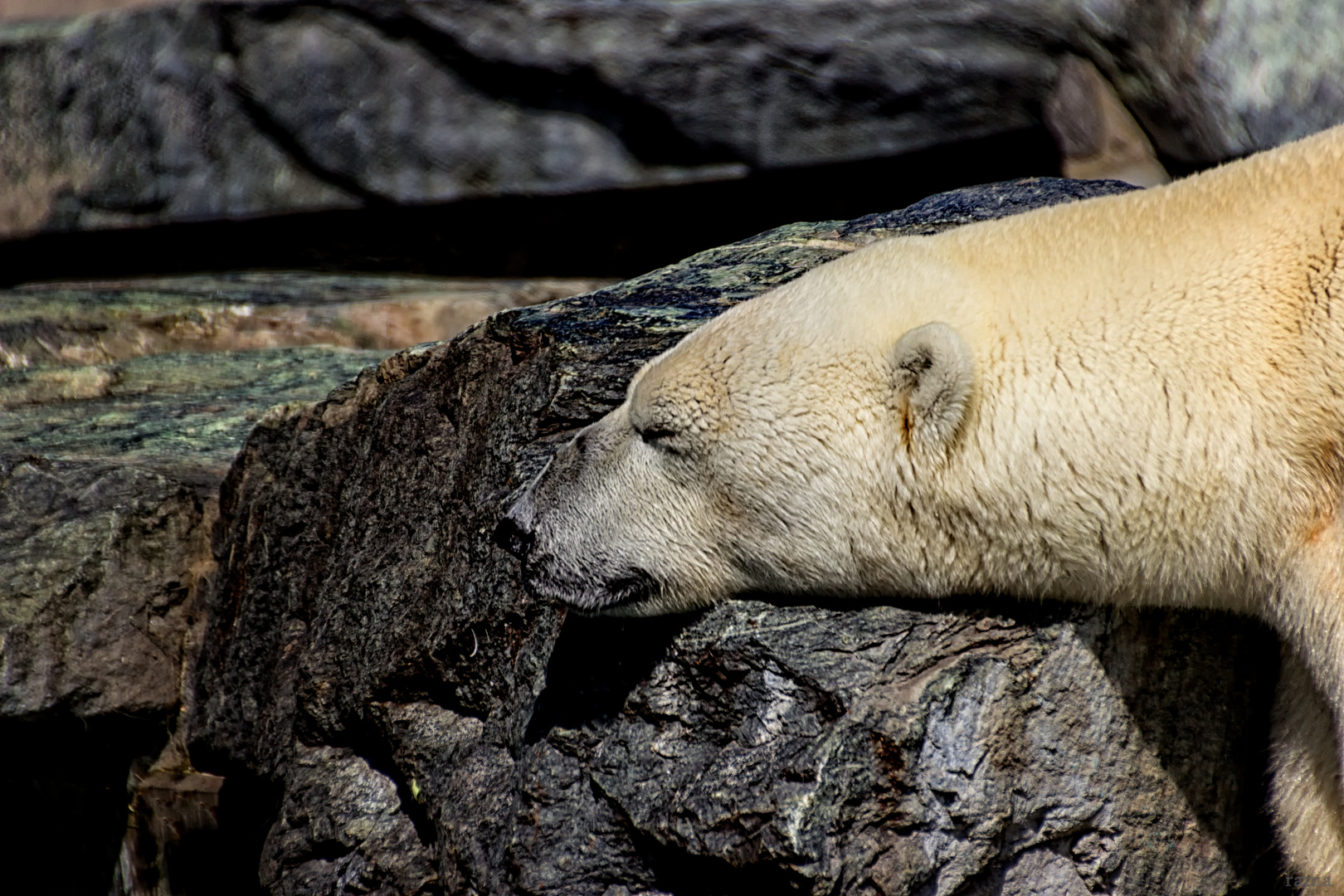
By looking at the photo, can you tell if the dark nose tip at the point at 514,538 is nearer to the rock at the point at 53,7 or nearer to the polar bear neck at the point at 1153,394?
the polar bear neck at the point at 1153,394

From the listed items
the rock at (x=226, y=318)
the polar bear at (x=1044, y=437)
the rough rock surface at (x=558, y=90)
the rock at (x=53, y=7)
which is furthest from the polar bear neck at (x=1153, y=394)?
the rock at (x=53, y=7)

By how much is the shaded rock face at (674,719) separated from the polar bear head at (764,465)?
0.40ft

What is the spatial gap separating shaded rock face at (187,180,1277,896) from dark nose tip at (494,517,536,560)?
178 mm

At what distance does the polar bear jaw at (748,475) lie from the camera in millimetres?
1920

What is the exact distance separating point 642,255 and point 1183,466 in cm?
461

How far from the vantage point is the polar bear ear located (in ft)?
5.99

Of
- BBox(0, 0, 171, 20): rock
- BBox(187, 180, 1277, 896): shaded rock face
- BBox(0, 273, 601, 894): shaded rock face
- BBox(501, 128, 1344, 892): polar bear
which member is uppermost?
BBox(501, 128, 1344, 892): polar bear

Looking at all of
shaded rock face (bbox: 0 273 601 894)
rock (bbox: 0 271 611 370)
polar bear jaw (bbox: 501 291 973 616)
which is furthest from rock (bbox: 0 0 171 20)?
polar bear jaw (bbox: 501 291 973 616)

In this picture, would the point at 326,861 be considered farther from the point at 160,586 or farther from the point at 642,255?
the point at 642,255

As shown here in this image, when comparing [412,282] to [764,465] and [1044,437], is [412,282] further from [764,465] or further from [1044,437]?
[1044,437]

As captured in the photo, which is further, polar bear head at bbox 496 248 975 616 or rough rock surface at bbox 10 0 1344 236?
rough rock surface at bbox 10 0 1344 236

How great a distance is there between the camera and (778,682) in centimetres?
203

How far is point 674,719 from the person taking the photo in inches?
83.3

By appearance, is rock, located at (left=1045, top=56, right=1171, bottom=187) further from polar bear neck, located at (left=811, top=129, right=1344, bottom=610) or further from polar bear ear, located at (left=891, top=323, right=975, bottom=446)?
polar bear ear, located at (left=891, top=323, right=975, bottom=446)
